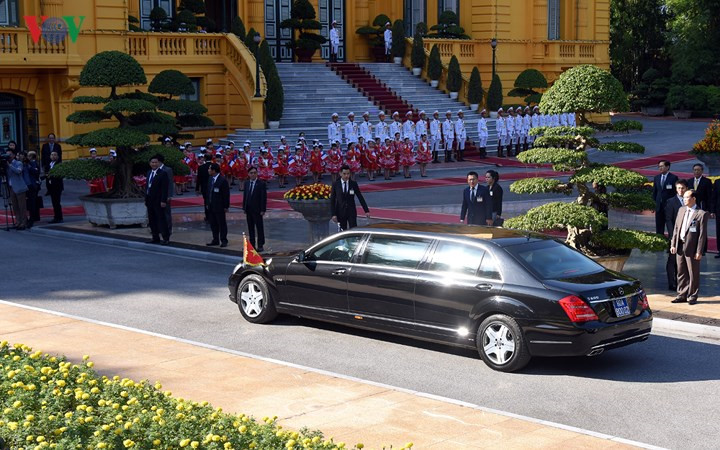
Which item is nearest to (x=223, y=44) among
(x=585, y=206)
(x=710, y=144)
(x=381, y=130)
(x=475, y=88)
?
(x=381, y=130)

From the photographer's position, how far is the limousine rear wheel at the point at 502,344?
38.7 ft

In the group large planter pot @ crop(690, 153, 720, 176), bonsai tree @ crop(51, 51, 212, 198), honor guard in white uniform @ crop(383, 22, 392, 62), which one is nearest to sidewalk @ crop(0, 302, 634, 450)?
bonsai tree @ crop(51, 51, 212, 198)

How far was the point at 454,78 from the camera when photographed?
1741 inches

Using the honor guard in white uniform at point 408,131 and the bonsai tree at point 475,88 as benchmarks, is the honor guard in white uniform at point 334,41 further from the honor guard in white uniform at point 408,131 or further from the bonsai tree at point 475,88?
the honor guard in white uniform at point 408,131

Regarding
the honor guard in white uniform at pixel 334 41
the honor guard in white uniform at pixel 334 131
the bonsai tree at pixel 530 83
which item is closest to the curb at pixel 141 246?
the honor guard in white uniform at pixel 334 131

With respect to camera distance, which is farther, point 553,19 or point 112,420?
point 553,19

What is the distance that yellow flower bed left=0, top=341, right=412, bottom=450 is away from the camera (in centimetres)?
751

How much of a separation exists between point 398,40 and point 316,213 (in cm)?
2609

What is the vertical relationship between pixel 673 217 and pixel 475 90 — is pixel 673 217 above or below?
below

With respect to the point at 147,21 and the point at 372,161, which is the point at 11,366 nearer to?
the point at 372,161

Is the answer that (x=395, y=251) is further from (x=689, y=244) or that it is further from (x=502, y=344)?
(x=689, y=244)

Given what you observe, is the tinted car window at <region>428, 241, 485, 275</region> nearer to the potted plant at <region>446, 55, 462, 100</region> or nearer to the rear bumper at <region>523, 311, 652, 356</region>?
the rear bumper at <region>523, 311, 652, 356</region>

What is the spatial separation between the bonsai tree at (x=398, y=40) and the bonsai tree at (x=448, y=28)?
84.7 inches

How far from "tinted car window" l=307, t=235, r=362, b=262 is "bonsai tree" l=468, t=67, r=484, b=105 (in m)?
31.1
